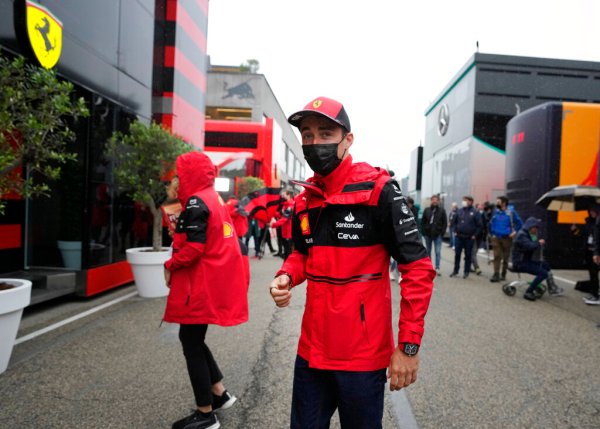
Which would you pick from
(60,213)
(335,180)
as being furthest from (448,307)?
(60,213)

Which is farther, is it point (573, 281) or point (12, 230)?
point (573, 281)

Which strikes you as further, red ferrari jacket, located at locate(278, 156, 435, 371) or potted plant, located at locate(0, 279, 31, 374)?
potted plant, located at locate(0, 279, 31, 374)

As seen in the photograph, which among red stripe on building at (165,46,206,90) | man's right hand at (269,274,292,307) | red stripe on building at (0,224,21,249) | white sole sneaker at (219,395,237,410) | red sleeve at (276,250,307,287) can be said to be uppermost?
red stripe on building at (165,46,206,90)

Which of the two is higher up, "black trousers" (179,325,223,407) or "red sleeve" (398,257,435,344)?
"red sleeve" (398,257,435,344)

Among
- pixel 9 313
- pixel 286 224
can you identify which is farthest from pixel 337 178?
pixel 286 224

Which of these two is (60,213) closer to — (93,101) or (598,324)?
(93,101)

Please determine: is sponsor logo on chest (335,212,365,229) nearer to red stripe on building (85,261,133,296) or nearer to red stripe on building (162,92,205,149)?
red stripe on building (85,261,133,296)

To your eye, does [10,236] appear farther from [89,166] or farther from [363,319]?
[363,319]

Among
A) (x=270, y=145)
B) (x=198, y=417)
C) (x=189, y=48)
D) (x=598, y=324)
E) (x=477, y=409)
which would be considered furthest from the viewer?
(x=270, y=145)

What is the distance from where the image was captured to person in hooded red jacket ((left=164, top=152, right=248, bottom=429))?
9.36 feet

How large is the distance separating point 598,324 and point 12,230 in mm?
8720

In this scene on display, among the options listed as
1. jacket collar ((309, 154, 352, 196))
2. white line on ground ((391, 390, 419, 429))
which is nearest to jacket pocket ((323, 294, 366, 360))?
jacket collar ((309, 154, 352, 196))

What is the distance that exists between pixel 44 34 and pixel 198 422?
16.8 feet

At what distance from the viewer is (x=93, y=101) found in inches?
272
